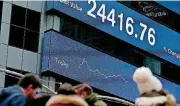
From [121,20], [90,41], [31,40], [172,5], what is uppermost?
[172,5]

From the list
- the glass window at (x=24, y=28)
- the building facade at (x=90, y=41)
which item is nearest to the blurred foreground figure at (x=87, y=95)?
the building facade at (x=90, y=41)

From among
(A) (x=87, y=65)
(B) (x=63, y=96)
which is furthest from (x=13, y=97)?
(A) (x=87, y=65)

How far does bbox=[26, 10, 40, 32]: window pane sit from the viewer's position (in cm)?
3025

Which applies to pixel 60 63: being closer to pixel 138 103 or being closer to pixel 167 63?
pixel 167 63

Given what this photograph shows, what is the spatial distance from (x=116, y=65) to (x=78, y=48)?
114 inches

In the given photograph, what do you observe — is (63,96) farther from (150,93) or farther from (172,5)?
(172,5)

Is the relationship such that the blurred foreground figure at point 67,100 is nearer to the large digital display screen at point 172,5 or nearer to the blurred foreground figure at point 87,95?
the blurred foreground figure at point 87,95

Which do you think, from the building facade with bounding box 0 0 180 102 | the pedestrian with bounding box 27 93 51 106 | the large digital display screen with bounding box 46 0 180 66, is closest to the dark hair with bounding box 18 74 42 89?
A: the pedestrian with bounding box 27 93 51 106

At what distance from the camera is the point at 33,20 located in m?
30.6

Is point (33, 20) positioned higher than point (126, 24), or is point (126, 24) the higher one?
point (126, 24)

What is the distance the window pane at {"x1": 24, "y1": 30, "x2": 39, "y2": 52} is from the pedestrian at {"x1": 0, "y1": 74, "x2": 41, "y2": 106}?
22365 mm

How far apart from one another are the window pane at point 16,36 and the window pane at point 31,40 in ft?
1.02

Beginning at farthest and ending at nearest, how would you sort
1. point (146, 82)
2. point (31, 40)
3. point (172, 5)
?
point (172, 5) < point (31, 40) < point (146, 82)

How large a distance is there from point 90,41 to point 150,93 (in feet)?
93.0
